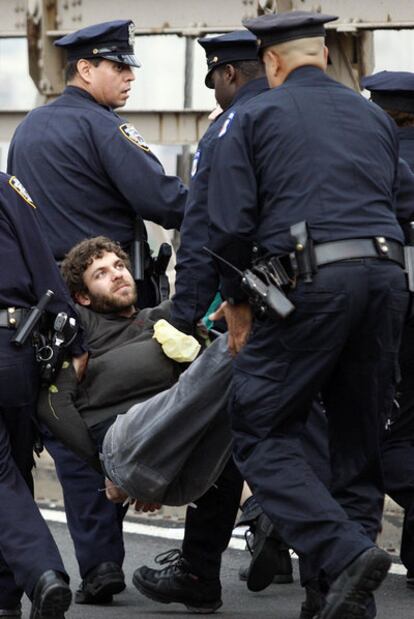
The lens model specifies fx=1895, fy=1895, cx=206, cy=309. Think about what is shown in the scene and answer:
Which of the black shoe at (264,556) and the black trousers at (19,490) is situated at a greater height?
the black trousers at (19,490)

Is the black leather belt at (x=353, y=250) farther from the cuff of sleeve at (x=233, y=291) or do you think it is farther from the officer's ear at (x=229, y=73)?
the officer's ear at (x=229, y=73)

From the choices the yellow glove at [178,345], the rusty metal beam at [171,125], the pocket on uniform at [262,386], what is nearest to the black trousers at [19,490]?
the yellow glove at [178,345]

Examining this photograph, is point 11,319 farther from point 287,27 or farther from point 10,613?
point 287,27

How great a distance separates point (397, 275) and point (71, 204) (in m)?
2.08

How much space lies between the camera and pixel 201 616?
6922 millimetres

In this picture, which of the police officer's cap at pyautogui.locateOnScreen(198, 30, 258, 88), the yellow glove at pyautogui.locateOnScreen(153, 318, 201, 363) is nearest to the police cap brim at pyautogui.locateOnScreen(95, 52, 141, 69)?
the police officer's cap at pyautogui.locateOnScreen(198, 30, 258, 88)

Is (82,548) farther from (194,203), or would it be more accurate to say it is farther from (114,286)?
(194,203)

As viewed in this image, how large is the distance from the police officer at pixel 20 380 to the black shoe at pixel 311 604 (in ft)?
2.85

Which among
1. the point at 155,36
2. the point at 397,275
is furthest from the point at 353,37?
the point at 397,275

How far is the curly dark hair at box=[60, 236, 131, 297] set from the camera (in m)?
7.04

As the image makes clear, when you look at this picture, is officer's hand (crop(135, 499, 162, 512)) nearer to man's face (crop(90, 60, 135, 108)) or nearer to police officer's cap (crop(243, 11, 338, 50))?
police officer's cap (crop(243, 11, 338, 50))

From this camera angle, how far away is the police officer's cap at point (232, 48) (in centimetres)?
722

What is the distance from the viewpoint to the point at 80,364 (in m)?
6.62

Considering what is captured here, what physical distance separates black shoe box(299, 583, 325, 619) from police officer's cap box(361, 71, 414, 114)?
2.05 metres
